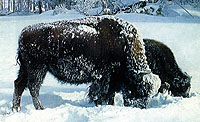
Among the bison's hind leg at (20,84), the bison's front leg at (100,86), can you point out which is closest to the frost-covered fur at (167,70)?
the bison's front leg at (100,86)

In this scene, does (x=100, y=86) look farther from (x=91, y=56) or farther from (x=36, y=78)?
(x=36, y=78)

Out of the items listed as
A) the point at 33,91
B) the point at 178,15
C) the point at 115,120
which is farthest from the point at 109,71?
the point at 178,15

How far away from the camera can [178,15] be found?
51.9ft

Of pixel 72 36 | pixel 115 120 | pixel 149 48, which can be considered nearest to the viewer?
pixel 115 120

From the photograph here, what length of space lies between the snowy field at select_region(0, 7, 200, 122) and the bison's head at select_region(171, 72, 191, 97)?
26 cm

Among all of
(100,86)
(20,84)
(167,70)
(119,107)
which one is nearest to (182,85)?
(167,70)

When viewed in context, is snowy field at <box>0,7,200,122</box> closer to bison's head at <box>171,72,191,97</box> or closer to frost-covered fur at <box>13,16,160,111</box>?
bison's head at <box>171,72,191,97</box>

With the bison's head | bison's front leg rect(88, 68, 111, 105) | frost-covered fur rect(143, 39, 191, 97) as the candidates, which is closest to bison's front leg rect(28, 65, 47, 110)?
bison's front leg rect(88, 68, 111, 105)

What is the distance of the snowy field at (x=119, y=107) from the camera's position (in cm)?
304

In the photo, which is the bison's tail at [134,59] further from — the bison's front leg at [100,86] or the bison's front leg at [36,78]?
the bison's front leg at [36,78]

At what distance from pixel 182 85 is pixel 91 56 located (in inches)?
69.2

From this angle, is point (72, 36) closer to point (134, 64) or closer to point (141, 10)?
point (134, 64)

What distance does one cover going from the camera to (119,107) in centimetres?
342

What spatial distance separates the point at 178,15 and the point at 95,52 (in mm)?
12516
